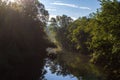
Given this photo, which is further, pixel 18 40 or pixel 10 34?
pixel 18 40

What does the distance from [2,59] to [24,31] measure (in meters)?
14.1

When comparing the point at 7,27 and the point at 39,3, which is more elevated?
the point at 39,3

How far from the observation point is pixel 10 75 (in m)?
25.4

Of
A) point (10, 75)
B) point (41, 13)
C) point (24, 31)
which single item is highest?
point (41, 13)

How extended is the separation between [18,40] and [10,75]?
38.3 ft

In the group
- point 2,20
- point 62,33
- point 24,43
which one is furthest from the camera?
point 62,33

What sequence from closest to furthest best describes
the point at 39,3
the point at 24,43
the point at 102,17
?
1. the point at 102,17
2. the point at 24,43
3. the point at 39,3

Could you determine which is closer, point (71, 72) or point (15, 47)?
point (15, 47)

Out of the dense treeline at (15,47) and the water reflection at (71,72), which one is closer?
the dense treeline at (15,47)

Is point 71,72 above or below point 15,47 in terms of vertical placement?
above

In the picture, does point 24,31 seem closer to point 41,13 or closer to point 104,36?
point 104,36

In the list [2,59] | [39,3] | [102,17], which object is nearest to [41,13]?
[39,3]

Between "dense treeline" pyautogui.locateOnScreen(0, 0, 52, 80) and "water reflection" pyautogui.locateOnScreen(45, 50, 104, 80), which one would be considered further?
"water reflection" pyautogui.locateOnScreen(45, 50, 104, 80)

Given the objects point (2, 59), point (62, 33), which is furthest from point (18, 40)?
point (62, 33)
